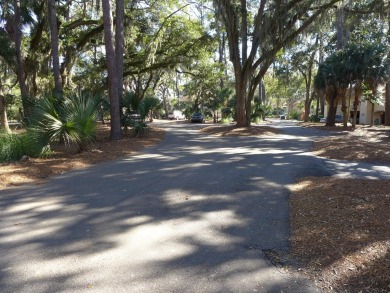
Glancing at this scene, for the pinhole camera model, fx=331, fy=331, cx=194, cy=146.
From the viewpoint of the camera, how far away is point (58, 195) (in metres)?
6.11

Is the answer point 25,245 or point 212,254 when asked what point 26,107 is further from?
point 212,254

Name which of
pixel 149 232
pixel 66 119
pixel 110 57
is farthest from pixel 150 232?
pixel 110 57

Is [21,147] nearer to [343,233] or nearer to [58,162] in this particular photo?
[58,162]

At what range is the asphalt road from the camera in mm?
3180

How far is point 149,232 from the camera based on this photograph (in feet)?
14.2

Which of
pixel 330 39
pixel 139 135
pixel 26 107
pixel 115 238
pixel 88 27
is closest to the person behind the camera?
pixel 115 238

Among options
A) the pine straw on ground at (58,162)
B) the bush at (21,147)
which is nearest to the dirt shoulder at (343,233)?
the pine straw on ground at (58,162)

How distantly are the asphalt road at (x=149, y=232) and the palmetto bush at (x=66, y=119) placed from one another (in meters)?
2.18

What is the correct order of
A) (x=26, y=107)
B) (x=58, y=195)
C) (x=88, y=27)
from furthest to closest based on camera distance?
(x=88, y=27) < (x=26, y=107) < (x=58, y=195)

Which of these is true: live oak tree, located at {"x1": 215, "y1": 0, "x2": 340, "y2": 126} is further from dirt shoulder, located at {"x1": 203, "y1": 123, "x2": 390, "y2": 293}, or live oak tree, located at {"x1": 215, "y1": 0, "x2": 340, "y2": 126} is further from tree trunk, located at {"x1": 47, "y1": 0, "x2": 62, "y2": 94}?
dirt shoulder, located at {"x1": 203, "y1": 123, "x2": 390, "y2": 293}

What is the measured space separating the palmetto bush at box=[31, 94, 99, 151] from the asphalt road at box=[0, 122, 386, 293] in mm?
2184

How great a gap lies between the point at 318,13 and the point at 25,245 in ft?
56.2

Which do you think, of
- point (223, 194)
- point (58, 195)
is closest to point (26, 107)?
point (58, 195)

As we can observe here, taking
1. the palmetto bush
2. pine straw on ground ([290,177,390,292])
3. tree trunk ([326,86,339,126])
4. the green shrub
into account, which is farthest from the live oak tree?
pine straw on ground ([290,177,390,292])
